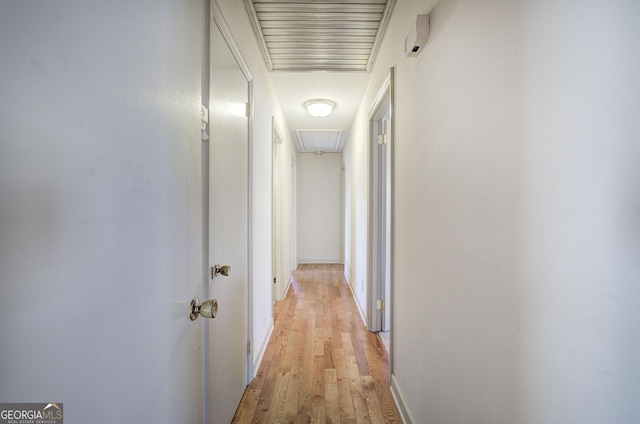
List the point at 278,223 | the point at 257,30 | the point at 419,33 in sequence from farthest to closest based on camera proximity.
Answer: the point at 278,223 → the point at 257,30 → the point at 419,33

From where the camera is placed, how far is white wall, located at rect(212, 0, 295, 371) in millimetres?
1747

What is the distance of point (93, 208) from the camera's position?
19.1 inches

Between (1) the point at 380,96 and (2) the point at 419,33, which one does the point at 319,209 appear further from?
(2) the point at 419,33

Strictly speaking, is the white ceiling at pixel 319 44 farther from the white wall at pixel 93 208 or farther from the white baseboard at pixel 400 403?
the white baseboard at pixel 400 403

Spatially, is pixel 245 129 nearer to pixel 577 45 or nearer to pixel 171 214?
pixel 171 214

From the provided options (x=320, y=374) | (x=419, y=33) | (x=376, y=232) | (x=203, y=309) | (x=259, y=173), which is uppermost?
(x=419, y=33)

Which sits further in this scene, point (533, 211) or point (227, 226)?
point (227, 226)

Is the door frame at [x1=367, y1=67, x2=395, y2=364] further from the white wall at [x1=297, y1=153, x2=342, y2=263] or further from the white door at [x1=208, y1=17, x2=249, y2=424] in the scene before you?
the white wall at [x1=297, y1=153, x2=342, y2=263]

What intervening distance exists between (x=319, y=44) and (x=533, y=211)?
2.05 meters

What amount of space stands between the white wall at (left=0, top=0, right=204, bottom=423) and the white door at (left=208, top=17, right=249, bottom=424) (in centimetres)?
42

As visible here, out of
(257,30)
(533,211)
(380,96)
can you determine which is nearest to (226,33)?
(257,30)

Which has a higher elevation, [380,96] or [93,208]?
[380,96]

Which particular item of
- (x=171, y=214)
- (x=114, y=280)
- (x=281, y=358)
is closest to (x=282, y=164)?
(x=281, y=358)

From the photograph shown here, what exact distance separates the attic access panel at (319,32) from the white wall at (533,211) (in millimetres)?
708
